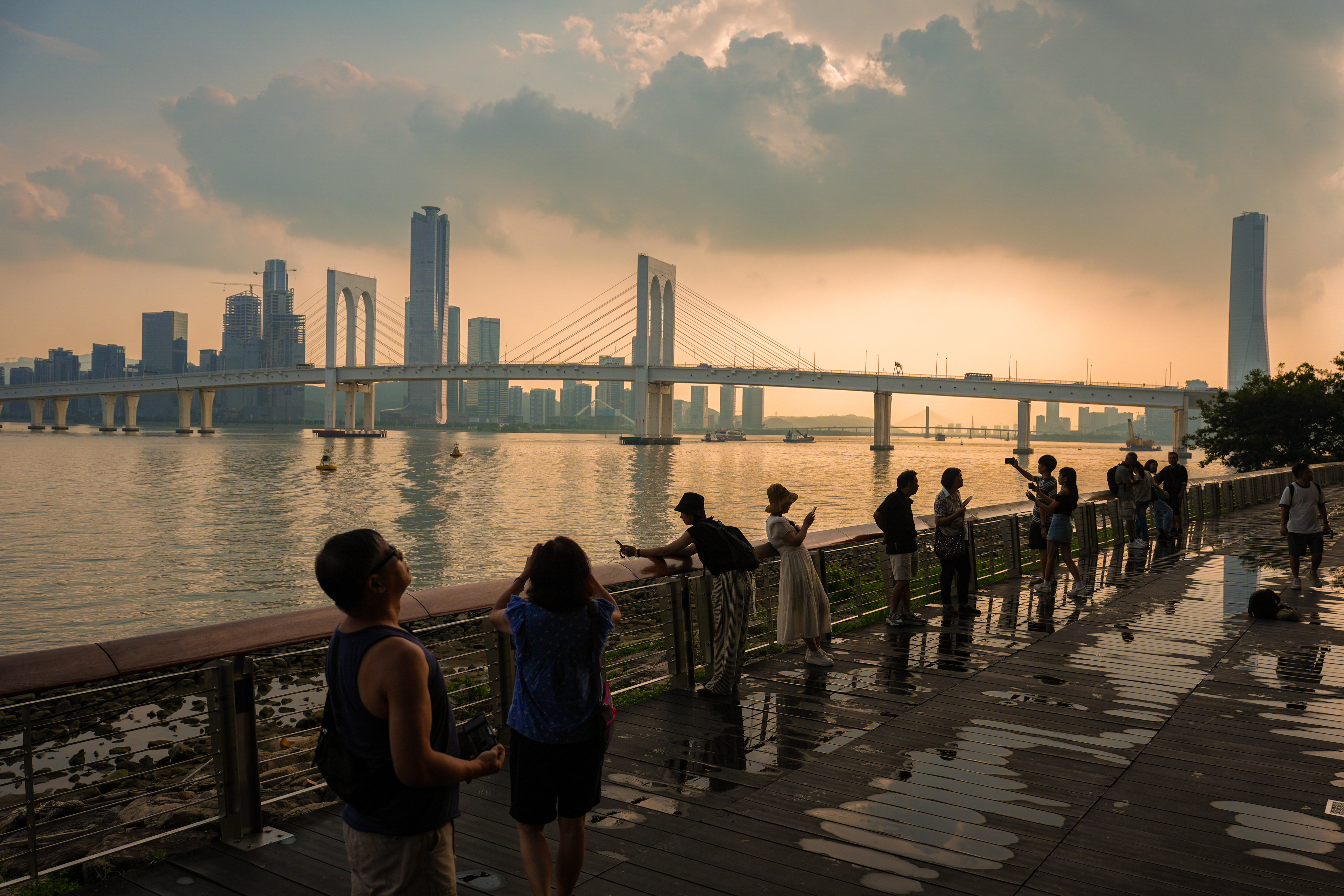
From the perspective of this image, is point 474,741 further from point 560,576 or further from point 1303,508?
point 1303,508

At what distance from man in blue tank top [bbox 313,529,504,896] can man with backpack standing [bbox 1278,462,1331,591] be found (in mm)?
10200

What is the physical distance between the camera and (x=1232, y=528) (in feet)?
51.9

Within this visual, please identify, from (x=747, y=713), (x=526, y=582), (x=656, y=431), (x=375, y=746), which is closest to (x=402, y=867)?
(x=375, y=746)

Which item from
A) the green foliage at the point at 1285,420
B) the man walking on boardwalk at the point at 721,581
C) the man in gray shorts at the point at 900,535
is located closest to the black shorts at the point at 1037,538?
the man in gray shorts at the point at 900,535

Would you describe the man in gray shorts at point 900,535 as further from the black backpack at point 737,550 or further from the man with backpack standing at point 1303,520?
the man with backpack standing at point 1303,520

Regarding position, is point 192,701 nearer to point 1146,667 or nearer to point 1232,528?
point 1146,667

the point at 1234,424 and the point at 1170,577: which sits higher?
the point at 1234,424

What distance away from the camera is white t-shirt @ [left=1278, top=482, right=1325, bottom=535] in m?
9.77

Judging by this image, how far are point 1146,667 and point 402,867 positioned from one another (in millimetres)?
5636

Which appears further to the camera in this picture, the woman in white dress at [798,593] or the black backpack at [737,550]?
the woman in white dress at [798,593]

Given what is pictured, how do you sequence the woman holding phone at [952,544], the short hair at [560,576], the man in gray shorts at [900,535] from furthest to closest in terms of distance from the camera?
the woman holding phone at [952,544] → the man in gray shorts at [900,535] → the short hair at [560,576]

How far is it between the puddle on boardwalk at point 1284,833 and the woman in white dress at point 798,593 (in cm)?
259

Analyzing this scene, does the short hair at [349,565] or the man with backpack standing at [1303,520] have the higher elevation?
the short hair at [349,565]

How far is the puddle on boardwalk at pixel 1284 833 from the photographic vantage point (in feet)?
11.2
